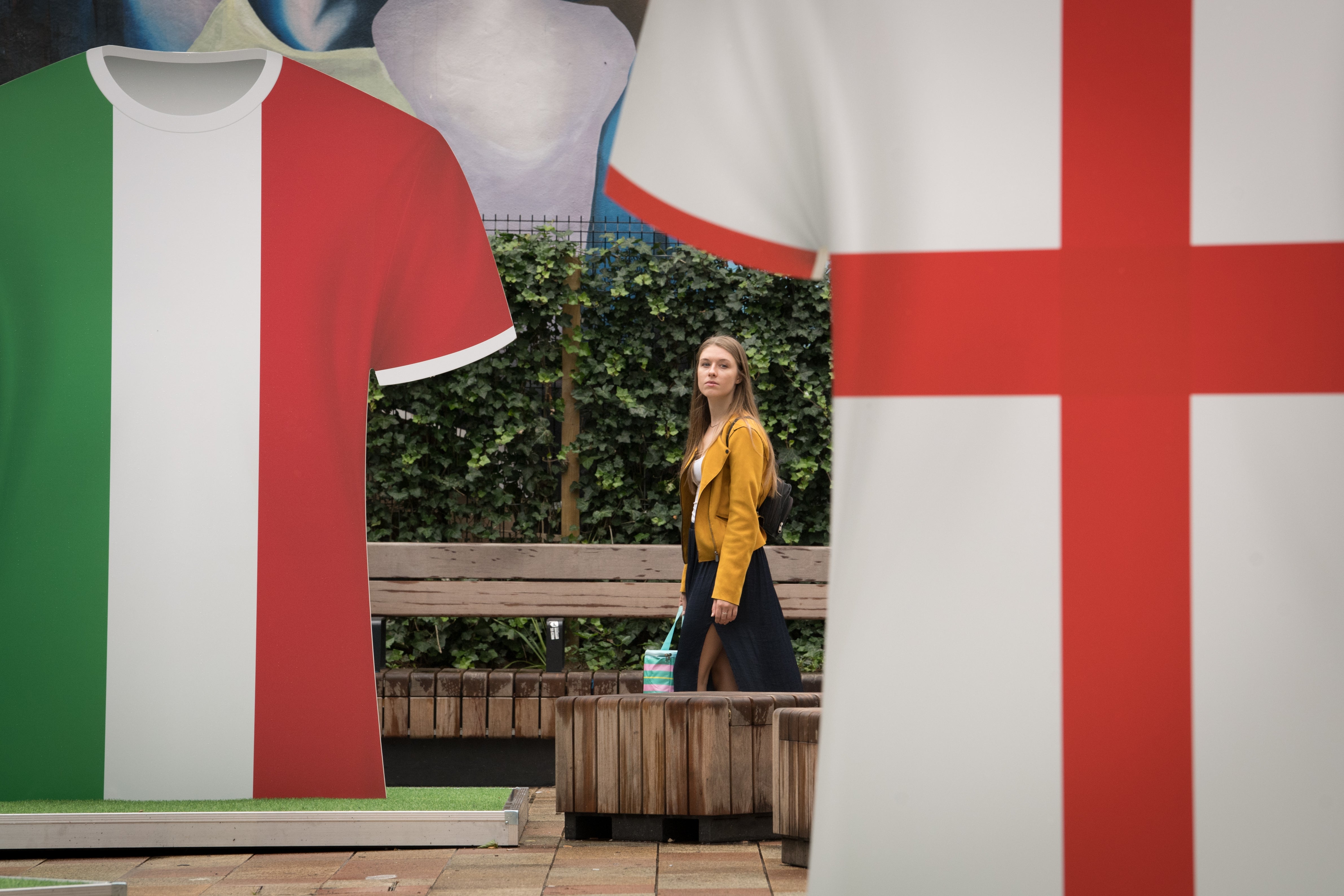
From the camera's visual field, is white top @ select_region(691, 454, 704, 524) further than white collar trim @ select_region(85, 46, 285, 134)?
Yes

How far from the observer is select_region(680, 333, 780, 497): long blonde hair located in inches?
158

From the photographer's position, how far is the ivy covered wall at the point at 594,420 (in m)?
5.80

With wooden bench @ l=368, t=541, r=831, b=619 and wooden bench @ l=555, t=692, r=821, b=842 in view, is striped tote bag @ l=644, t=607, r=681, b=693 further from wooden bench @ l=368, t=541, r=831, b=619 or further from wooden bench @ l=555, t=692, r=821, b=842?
wooden bench @ l=368, t=541, r=831, b=619

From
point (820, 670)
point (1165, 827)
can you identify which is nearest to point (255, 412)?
point (1165, 827)

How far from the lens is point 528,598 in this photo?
5.44m

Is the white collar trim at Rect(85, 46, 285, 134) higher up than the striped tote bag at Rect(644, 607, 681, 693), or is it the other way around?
the white collar trim at Rect(85, 46, 285, 134)

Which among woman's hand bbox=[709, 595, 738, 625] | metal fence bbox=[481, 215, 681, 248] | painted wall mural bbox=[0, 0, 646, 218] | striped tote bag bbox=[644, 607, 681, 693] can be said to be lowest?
striped tote bag bbox=[644, 607, 681, 693]

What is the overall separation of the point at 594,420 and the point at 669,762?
2552 millimetres

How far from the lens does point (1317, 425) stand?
1453 mm

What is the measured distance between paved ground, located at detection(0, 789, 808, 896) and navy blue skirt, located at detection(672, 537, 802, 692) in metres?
0.58

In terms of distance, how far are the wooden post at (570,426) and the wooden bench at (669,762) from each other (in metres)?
2.19

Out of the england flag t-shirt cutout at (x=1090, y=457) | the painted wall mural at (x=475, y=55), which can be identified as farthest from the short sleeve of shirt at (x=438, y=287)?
the painted wall mural at (x=475, y=55)

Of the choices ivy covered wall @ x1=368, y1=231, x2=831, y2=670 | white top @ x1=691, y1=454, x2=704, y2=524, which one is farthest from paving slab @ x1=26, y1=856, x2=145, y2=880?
ivy covered wall @ x1=368, y1=231, x2=831, y2=670

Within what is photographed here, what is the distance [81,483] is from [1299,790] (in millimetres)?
3191
